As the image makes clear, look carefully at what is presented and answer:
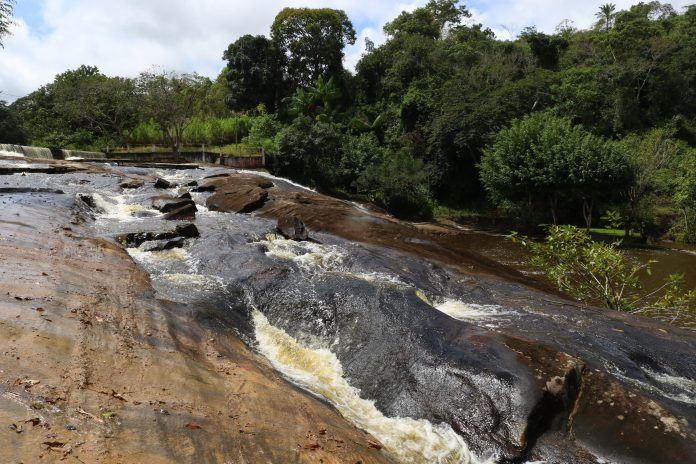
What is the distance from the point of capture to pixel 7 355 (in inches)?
153

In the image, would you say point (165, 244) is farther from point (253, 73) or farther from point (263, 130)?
point (253, 73)

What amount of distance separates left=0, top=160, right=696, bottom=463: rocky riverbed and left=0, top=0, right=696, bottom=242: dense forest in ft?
52.3

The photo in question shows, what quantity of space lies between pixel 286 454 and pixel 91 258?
231 inches

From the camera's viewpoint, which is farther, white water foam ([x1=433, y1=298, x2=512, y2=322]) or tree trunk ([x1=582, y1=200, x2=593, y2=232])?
tree trunk ([x1=582, y1=200, x2=593, y2=232])

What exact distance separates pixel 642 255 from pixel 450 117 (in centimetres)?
1401

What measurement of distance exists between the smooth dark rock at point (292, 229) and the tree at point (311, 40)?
111 feet

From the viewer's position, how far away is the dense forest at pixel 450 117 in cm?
2372

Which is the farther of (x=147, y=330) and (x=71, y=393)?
(x=147, y=330)

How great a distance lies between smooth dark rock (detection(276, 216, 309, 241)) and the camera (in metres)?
11.8

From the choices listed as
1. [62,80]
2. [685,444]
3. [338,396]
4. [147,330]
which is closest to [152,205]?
[147,330]

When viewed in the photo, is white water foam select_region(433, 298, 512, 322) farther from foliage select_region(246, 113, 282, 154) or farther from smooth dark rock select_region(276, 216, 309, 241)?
foliage select_region(246, 113, 282, 154)

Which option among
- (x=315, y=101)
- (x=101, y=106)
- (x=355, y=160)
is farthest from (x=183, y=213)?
(x=101, y=106)

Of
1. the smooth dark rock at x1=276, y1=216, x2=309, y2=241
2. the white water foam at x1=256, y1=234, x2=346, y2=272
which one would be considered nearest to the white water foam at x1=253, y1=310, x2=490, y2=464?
the white water foam at x1=256, y1=234, x2=346, y2=272

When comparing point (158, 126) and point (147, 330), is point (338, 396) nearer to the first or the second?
point (147, 330)
